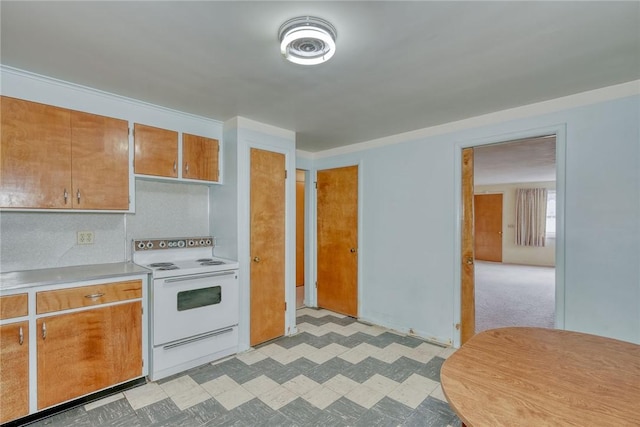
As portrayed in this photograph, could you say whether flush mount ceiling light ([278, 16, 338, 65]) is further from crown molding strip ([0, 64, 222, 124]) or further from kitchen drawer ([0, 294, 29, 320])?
kitchen drawer ([0, 294, 29, 320])

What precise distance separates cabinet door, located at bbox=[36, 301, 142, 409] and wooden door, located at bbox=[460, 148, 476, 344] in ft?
9.86

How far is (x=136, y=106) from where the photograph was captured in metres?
2.58

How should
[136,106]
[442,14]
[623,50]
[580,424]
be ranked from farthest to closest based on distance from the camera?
[136,106], [623,50], [442,14], [580,424]

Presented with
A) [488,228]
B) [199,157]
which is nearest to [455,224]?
[199,157]

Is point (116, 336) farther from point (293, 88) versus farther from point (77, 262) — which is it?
point (293, 88)

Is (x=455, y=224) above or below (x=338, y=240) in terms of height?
above

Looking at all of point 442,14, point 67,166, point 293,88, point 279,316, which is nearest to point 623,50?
point 442,14

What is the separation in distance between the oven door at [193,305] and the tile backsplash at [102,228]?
679 millimetres

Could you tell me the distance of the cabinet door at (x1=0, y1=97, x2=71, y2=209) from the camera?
2006mm

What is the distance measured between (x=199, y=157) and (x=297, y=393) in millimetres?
2311

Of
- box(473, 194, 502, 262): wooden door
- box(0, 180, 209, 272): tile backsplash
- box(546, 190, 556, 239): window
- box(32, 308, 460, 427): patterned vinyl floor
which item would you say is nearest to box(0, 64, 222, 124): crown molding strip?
box(0, 180, 209, 272): tile backsplash

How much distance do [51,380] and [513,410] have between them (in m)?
2.65

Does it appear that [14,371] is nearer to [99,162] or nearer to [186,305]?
[186,305]

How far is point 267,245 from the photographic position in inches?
126
